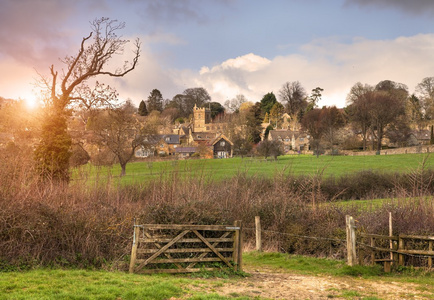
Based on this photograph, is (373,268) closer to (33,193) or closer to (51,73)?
(33,193)

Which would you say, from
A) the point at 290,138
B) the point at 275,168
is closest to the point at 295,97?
the point at 290,138

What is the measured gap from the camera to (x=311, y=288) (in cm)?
1030

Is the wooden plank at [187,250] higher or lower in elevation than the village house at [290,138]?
lower

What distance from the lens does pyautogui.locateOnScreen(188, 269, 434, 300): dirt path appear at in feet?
30.6

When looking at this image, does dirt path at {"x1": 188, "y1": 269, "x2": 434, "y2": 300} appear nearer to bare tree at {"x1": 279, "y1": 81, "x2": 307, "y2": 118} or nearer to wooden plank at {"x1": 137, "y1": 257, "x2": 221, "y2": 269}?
wooden plank at {"x1": 137, "y1": 257, "x2": 221, "y2": 269}

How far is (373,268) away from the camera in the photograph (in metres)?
13.3

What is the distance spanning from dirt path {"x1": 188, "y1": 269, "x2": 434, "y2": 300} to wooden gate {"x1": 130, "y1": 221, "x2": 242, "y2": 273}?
38.5 inches

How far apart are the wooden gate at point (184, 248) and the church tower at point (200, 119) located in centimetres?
11504

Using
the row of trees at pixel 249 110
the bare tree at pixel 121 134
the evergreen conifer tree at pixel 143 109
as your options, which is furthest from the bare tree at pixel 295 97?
the bare tree at pixel 121 134

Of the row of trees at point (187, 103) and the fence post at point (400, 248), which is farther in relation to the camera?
the row of trees at point (187, 103)

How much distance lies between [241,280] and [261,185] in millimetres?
17638

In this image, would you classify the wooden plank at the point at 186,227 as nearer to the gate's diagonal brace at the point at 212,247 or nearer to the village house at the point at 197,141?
the gate's diagonal brace at the point at 212,247

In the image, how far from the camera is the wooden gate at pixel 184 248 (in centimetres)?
1072

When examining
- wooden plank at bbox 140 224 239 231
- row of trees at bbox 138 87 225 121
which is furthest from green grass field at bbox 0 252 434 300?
row of trees at bbox 138 87 225 121
